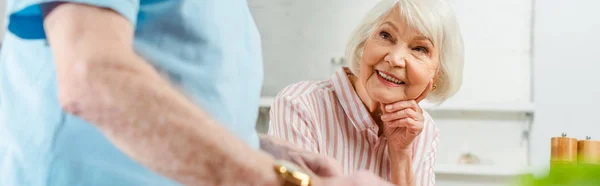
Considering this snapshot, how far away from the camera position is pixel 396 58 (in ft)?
3.99

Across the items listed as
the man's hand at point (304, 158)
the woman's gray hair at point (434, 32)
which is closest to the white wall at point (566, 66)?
the woman's gray hair at point (434, 32)

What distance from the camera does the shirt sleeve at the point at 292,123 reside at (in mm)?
1123

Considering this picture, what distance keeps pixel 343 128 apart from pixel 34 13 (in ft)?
2.95

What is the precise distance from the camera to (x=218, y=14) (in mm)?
450

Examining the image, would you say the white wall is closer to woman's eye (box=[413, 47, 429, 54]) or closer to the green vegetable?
woman's eye (box=[413, 47, 429, 54])

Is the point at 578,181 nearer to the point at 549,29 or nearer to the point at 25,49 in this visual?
the point at 25,49

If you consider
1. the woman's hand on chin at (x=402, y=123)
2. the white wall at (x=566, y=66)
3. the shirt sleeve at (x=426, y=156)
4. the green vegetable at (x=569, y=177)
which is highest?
the green vegetable at (x=569, y=177)

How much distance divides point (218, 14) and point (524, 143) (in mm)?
2176

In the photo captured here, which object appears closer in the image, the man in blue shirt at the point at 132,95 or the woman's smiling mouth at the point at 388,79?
the man in blue shirt at the point at 132,95

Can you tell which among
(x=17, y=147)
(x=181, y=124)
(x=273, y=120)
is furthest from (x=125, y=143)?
(x=273, y=120)

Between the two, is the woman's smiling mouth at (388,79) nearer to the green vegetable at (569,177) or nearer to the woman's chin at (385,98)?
the woman's chin at (385,98)

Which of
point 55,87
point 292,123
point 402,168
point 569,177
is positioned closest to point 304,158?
point 55,87

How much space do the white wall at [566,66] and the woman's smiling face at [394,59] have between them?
1355mm

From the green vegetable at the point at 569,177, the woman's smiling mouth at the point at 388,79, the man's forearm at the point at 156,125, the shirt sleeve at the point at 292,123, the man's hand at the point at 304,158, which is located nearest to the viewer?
the green vegetable at the point at 569,177
